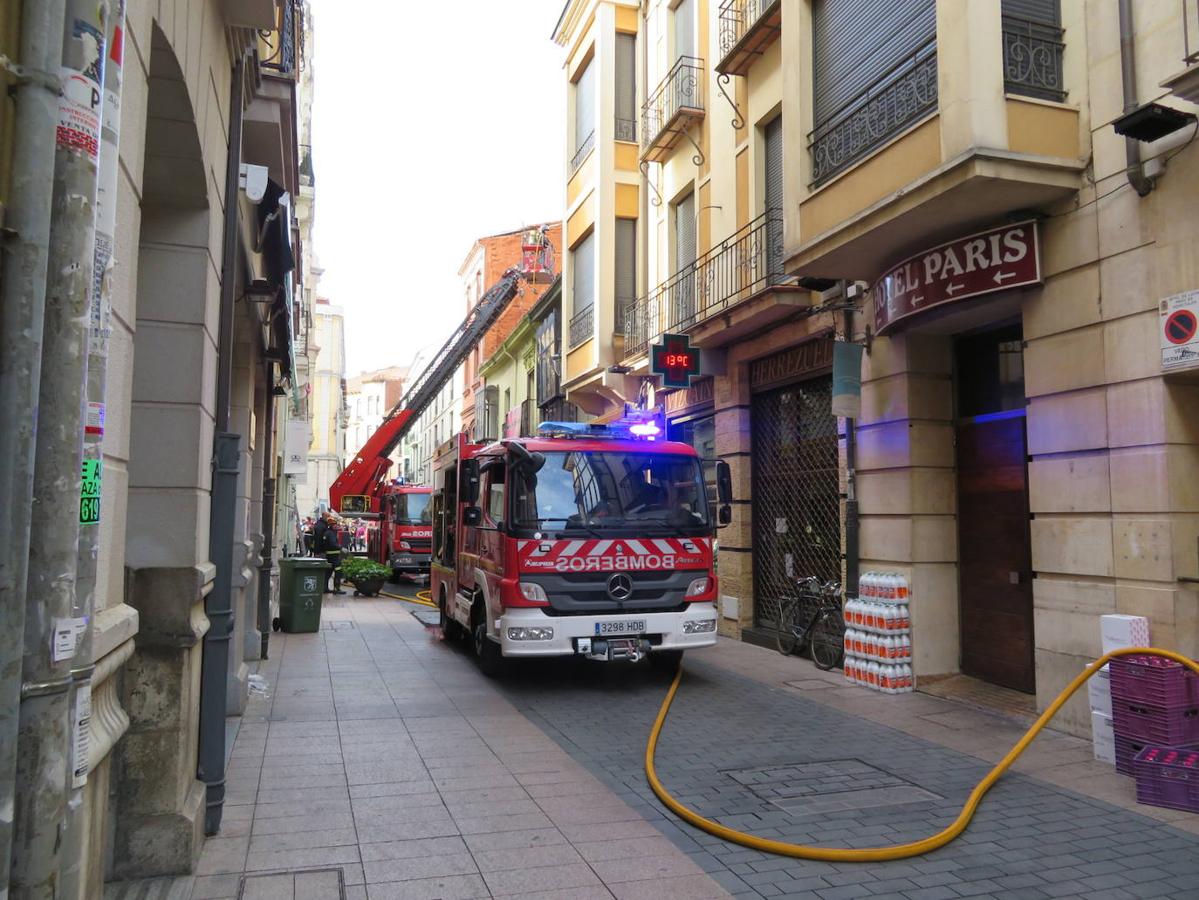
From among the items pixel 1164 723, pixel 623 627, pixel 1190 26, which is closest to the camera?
pixel 1164 723

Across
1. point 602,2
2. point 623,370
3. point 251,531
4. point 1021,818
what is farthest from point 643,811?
point 602,2

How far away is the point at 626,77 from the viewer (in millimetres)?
18344

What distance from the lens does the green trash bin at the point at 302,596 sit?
13.7 metres

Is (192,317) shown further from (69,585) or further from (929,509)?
(929,509)

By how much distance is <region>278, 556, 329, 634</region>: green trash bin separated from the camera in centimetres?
1374

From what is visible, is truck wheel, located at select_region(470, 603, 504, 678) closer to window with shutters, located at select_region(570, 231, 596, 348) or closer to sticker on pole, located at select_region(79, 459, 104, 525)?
sticker on pole, located at select_region(79, 459, 104, 525)

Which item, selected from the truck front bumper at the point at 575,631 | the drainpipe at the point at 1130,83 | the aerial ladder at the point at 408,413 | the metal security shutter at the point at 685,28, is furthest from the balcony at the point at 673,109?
the aerial ladder at the point at 408,413

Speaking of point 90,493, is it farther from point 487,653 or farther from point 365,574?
point 365,574

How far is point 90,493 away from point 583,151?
60.4 feet

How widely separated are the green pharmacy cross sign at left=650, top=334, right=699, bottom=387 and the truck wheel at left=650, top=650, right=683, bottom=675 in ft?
16.0

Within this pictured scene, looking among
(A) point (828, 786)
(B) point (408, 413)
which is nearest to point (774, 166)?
(A) point (828, 786)

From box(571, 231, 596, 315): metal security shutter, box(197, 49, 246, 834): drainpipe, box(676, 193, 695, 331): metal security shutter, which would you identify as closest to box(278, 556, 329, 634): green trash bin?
box(676, 193, 695, 331): metal security shutter

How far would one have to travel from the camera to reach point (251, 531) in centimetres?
1082

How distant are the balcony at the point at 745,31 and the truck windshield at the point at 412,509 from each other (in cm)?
1562
